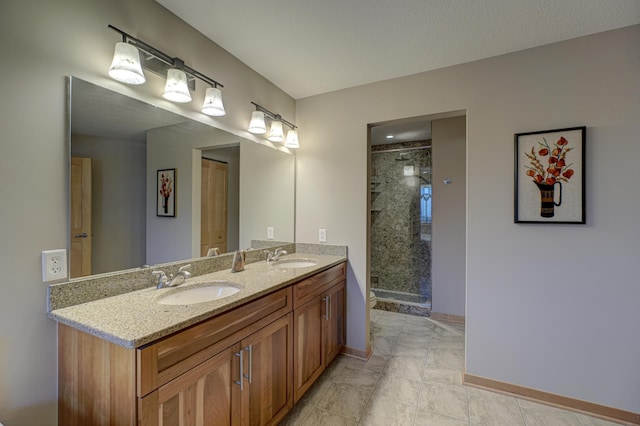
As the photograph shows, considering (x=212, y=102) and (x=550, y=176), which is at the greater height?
(x=212, y=102)

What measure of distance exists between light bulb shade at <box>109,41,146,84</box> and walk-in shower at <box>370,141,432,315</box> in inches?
121

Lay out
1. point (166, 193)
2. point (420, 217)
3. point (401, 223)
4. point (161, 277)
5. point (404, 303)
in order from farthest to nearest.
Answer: point (401, 223) → point (420, 217) → point (404, 303) → point (166, 193) → point (161, 277)

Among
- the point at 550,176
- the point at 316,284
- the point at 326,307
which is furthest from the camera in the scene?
the point at 326,307

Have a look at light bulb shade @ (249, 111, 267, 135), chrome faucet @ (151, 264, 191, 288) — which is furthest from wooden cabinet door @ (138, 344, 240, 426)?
light bulb shade @ (249, 111, 267, 135)

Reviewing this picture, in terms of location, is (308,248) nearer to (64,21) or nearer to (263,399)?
(263,399)

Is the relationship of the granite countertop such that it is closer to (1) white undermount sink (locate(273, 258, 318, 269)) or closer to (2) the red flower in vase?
(1) white undermount sink (locate(273, 258, 318, 269))

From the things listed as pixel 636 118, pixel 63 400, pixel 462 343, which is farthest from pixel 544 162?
pixel 63 400

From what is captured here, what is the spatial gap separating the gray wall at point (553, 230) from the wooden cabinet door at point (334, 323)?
100 cm

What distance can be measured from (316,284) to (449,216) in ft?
6.87

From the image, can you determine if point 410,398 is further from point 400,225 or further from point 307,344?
point 400,225

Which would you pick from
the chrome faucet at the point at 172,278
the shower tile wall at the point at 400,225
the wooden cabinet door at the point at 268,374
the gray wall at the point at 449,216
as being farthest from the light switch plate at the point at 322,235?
the shower tile wall at the point at 400,225

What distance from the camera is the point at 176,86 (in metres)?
1.52

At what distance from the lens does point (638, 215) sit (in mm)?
1701

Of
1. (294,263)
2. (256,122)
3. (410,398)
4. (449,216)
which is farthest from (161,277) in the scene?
(449,216)
